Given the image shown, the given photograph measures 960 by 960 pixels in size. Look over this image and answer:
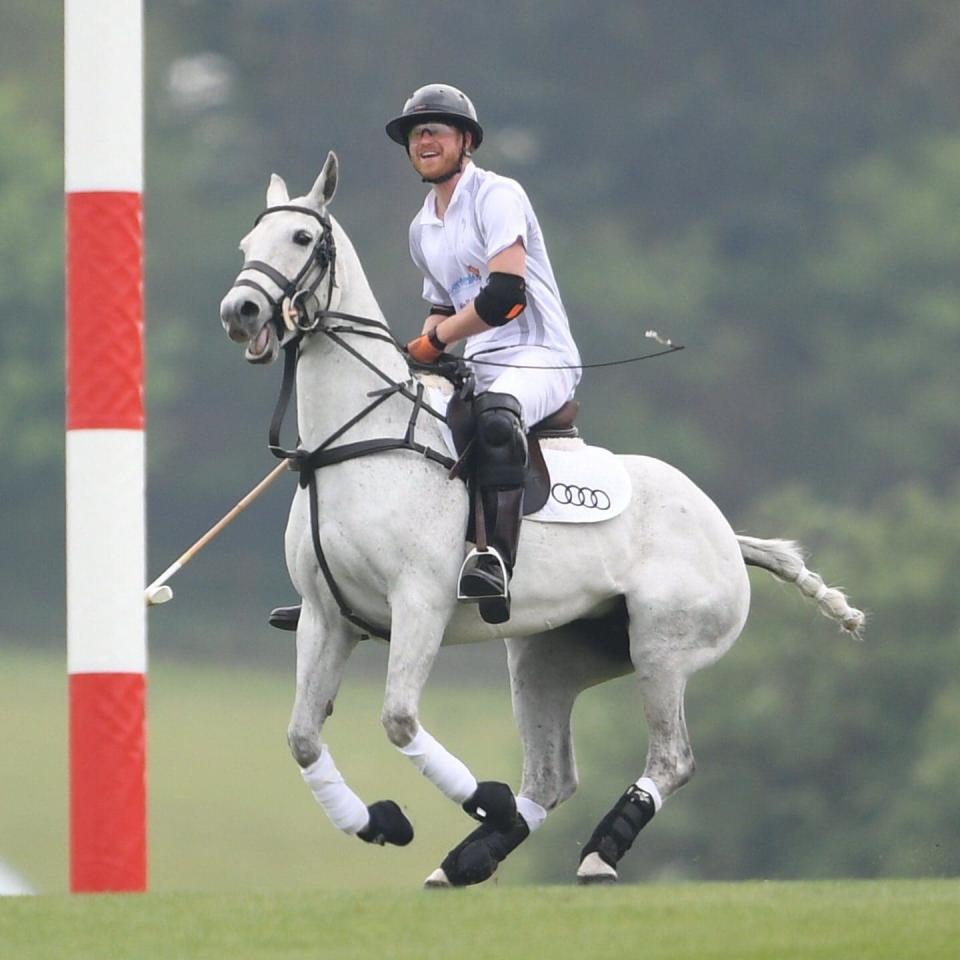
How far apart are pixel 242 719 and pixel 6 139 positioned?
490 inches

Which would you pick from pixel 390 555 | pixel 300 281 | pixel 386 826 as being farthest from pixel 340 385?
pixel 386 826

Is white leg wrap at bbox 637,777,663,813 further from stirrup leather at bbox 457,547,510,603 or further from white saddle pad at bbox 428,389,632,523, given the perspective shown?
stirrup leather at bbox 457,547,510,603

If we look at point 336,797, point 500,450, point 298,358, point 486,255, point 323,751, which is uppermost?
→ point 486,255

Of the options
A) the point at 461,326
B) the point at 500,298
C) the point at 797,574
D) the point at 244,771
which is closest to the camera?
the point at 500,298

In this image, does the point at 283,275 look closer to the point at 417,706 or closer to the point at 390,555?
the point at 390,555

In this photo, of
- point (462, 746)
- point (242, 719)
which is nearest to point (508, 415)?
point (462, 746)

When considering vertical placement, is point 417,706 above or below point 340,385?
below

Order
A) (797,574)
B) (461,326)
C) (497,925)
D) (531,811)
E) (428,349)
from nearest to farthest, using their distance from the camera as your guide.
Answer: (497,925), (461,326), (428,349), (531,811), (797,574)

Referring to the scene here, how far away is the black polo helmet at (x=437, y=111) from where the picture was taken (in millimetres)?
10484

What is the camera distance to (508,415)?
33.4 ft

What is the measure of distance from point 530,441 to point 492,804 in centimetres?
139

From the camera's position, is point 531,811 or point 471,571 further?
point 531,811

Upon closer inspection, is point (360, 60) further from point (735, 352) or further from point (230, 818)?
point (230, 818)

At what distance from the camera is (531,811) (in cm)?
1105
